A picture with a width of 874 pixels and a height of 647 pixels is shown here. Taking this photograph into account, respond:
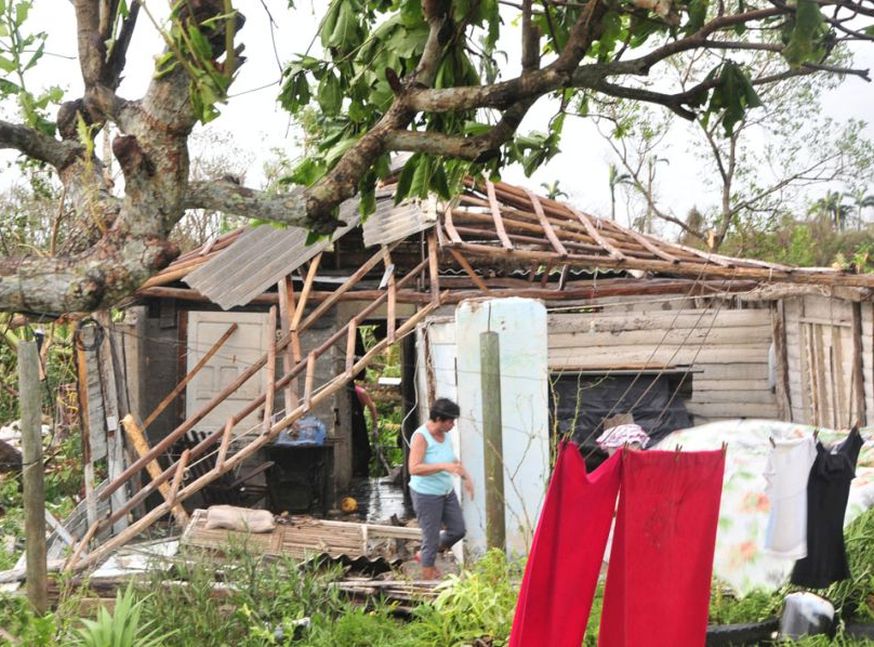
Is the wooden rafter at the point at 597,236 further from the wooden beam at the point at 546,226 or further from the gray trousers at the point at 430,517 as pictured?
the gray trousers at the point at 430,517

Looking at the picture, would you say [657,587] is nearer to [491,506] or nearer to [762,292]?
[491,506]

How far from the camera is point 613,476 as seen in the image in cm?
502

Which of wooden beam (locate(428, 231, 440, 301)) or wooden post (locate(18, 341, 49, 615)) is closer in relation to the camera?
wooden post (locate(18, 341, 49, 615))

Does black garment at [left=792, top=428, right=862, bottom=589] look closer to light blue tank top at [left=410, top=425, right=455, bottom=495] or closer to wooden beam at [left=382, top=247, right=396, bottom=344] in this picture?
light blue tank top at [left=410, top=425, right=455, bottom=495]

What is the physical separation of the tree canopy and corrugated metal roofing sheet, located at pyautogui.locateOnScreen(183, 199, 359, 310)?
489cm

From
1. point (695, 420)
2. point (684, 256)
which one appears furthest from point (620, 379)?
→ point (684, 256)

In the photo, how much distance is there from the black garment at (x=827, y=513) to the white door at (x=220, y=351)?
7.60 meters

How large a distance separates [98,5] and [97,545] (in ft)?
19.3

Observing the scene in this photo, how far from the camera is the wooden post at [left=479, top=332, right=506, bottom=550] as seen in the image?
7207 millimetres

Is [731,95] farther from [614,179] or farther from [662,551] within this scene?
[614,179]

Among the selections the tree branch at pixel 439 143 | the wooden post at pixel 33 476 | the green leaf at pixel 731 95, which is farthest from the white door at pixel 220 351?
the green leaf at pixel 731 95

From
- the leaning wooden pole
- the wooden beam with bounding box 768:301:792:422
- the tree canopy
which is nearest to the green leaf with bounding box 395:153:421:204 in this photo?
the tree canopy

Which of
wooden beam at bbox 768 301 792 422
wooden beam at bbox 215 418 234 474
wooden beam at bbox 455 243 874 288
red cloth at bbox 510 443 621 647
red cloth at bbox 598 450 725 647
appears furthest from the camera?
wooden beam at bbox 768 301 792 422

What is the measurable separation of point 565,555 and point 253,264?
19.4 feet
